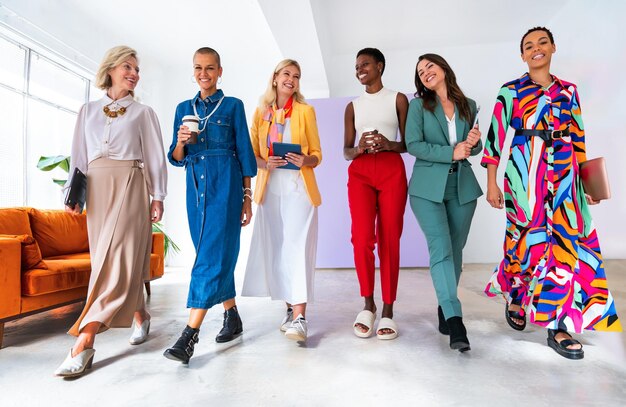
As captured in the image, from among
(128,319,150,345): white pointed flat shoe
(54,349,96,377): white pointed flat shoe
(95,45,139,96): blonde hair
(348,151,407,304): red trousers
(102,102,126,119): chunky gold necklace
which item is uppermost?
(95,45,139,96): blonde hair

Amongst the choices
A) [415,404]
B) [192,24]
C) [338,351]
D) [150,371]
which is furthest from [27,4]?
[415,404]

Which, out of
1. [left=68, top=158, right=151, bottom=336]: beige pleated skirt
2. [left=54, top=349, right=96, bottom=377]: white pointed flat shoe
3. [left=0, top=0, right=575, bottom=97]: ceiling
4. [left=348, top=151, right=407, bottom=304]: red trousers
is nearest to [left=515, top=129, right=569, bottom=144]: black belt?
[left=348, top=151, right=407, bottom=304]: red trousers

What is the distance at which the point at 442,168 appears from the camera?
7.11 feet

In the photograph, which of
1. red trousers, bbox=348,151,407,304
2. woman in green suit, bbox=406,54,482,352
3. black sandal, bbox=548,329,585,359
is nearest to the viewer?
black sandal, bbox=548,329,585,359

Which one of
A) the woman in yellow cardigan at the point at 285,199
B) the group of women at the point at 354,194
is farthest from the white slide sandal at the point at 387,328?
the woman in yellow cardigan at the point at 285,199

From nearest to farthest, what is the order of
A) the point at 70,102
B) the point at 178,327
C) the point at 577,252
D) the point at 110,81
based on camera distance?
the point at 577,252, the point at 110,81, the point at 178,327, the point at 70,102

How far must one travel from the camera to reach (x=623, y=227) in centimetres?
480

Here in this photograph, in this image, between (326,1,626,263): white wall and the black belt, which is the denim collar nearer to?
the black belt

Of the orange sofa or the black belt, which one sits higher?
the black belt

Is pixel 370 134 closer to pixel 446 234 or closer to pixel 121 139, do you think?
pixel 446 234

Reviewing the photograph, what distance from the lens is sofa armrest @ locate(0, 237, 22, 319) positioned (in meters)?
2.26

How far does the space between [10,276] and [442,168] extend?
260 cm

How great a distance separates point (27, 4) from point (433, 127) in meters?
4.90

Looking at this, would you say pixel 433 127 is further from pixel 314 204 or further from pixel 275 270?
pixel 275 270
